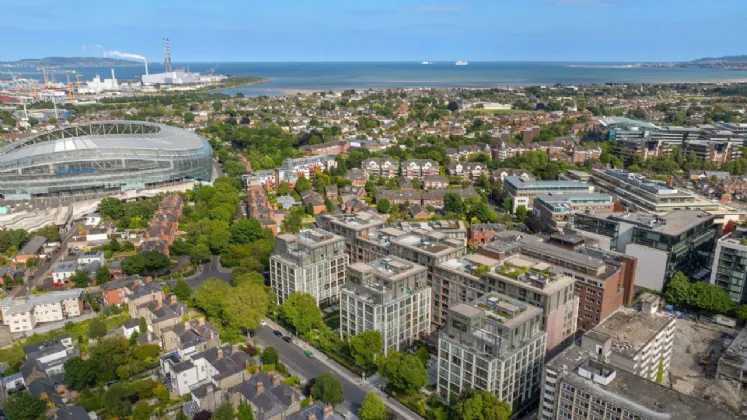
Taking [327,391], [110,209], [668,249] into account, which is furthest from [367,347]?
[110,209]

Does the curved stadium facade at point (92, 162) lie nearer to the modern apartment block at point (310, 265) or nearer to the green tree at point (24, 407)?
the modern apartment block at point (310, 265)

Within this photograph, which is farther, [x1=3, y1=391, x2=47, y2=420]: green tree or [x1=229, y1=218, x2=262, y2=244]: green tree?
[x1=229, y1=218, x2=262, y2=244]: green tree

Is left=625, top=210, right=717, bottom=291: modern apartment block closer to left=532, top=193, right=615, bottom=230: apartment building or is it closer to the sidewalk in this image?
left=532, top=193, right=615, bottom=230: apartment building

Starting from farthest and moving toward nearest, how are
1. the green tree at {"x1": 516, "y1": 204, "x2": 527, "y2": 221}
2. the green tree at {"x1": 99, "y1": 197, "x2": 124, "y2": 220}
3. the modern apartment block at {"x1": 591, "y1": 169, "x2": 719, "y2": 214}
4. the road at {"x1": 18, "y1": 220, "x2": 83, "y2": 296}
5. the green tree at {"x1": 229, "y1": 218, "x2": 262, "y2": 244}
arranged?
1. the green tree at {"x1": 516, "y1": 204, "x2": 527, "y2": 221}
2. the green tree at {"x1": 99, "y1": 197, "x2": 124, "y2": 220}
3. the modern apartment block at {"x1": 591, "y1": 169, "x2": 719, "y2": 214}
4. the green tree at {"x1": 229, "y1": 218, "x2": 262, "y2": 244}
5. the road at {"x1": 18, "y1": 220, "x2": 83, "y2": 296}

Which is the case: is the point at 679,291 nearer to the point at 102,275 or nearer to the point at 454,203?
the point at 454,203

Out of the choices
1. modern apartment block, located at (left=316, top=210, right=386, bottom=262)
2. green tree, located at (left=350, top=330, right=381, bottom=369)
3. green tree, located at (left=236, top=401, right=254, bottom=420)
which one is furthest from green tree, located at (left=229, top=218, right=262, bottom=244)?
green tree, located at (left=236, top=401, right=254, bottom=420)

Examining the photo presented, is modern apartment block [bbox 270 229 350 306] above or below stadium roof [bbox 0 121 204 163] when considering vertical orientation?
below

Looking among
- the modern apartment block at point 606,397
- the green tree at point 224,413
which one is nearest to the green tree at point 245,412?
the green tree at point 224,413
